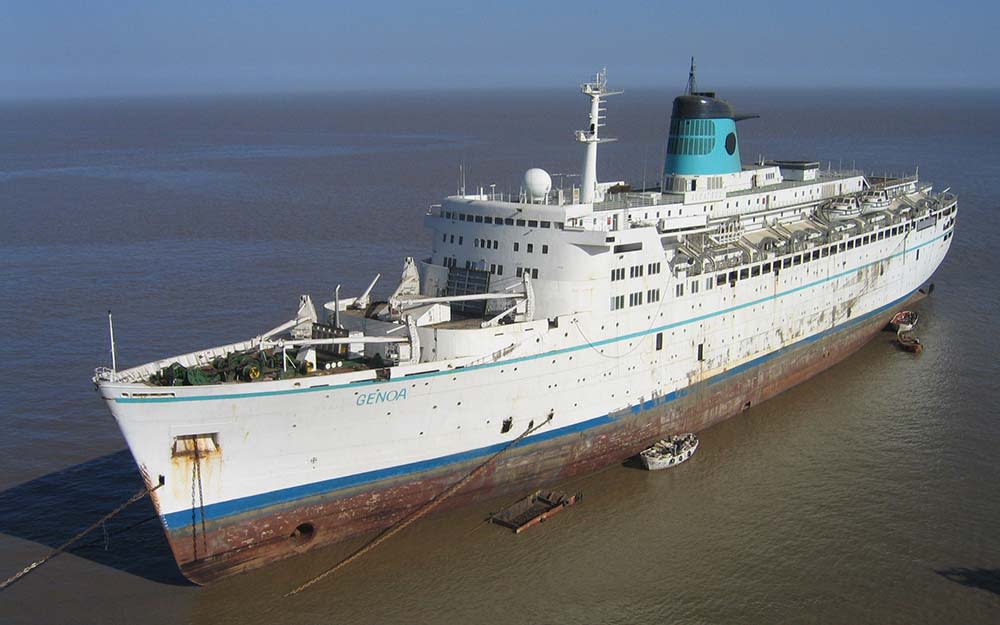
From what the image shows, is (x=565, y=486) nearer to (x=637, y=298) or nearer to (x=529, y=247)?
(x=637, y=298)

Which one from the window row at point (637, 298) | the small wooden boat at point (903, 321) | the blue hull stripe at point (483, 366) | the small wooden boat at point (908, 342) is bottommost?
the small wooden boat at point (908, 342)

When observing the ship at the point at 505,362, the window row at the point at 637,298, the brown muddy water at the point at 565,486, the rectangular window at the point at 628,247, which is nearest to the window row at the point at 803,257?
the ship at the point at 505,362

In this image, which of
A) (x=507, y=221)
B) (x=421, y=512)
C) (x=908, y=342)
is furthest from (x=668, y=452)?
(x=908, y=342)

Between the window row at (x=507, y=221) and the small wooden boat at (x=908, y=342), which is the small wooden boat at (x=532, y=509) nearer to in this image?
the window row at (x=507, y=221)

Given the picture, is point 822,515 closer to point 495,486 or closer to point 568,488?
point 568,488

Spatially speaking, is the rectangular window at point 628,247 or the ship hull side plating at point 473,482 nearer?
the ship hull side plating at point 473,482
